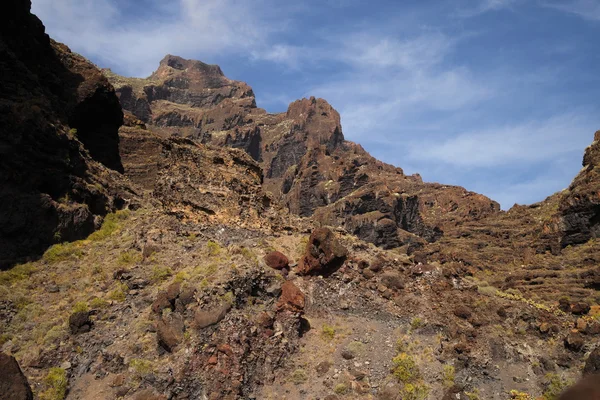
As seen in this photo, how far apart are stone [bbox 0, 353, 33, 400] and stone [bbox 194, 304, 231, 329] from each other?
4.76 m

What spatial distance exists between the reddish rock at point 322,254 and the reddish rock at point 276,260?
0.77 meters

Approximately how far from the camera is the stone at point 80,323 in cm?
1345

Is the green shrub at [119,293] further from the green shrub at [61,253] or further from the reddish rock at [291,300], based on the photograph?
the reddish rock at [291,300]

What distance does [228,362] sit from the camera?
12.6 m

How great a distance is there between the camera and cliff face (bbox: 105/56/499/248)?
97.9 meters

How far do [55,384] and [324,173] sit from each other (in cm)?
10601

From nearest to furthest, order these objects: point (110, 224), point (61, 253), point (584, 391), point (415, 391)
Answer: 1. point (584, 391)
2. point (415, 391)
3. point (61, 253)
4. point (110, 224)

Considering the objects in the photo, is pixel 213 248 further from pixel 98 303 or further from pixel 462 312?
pixel 462 312

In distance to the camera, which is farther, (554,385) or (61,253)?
(61,253)

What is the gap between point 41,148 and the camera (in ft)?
57.8

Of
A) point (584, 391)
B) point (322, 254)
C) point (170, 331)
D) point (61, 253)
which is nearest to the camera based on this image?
point (584, 391)

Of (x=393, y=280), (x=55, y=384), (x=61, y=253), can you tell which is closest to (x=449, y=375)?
(x=393, y=280)

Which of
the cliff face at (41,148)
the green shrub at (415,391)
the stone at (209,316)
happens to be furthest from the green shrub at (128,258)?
the green shrub at (415,391)

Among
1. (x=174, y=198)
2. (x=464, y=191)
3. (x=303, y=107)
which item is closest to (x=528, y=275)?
(x=174, y=198)
